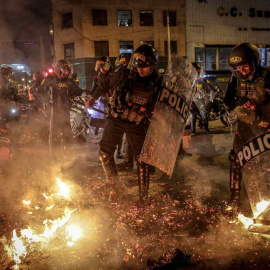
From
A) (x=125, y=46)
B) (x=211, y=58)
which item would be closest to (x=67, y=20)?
(x=125, y=46)

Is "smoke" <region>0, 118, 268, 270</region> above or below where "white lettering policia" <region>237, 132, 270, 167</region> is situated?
below

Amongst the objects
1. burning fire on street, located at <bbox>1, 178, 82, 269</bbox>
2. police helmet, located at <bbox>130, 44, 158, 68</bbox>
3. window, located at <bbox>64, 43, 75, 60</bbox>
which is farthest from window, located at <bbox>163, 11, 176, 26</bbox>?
burning fire on street, located at <bbox>1, 178, 82, 269</bbox>

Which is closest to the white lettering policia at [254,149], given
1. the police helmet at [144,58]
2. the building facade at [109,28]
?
the police helmet at [144,58]

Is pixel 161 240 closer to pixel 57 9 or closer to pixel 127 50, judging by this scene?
pixel 127 50

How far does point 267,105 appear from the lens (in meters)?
3.08

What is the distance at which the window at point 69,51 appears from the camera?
26.8 metres

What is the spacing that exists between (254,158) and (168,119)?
1065mm

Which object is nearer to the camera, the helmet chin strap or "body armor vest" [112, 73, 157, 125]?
the helmet chin strap

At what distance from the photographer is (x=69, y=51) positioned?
Answer: 27125mm

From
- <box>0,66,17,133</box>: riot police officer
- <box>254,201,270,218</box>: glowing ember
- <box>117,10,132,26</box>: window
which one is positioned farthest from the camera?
<box>117,10,132,26</box>: window

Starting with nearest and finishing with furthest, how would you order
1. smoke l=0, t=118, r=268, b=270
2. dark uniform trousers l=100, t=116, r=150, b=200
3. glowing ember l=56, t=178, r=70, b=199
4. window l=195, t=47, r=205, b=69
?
smoke l=0, t=118, r=268, b=270 → dark uniform trousers l=100, t=116, r=150, b=200 → glowing ember l=56, t=178, r=70, b=199 → window l=195, t=47, r=205, b=69

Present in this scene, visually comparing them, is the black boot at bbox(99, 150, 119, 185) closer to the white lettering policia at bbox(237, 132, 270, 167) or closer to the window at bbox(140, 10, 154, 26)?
the white lettering policia at bbox(237, 132, 270, 167)

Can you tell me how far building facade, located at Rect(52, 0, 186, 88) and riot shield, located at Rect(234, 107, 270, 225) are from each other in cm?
2390

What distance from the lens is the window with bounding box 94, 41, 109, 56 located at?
26.2 meters
